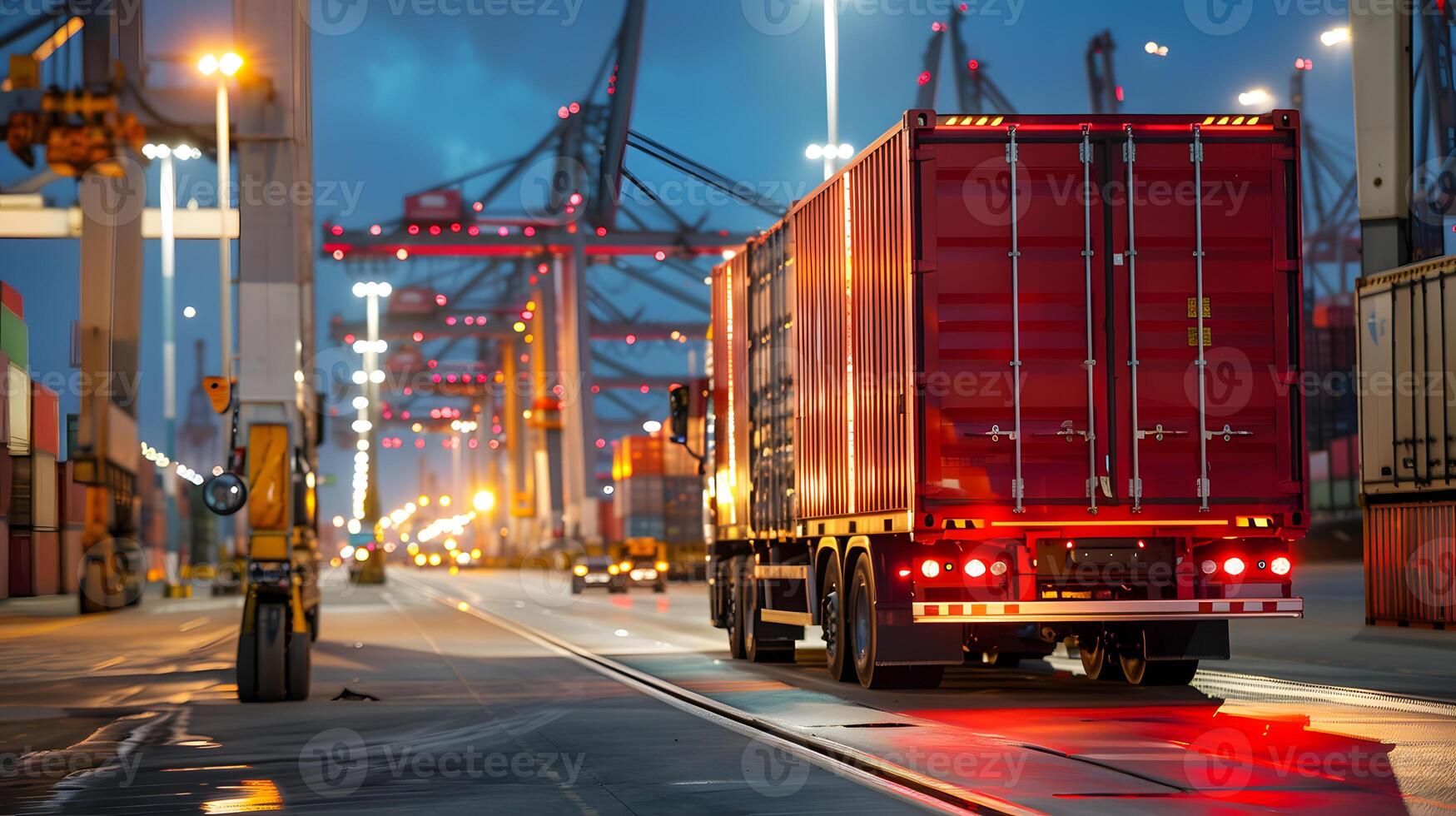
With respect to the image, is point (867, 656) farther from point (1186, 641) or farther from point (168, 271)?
point (168, 271)

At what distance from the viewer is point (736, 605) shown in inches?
928

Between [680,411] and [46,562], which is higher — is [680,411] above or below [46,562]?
above

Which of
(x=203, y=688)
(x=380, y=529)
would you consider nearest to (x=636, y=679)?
(x=203, y=688)

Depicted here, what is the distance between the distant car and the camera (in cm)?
6347

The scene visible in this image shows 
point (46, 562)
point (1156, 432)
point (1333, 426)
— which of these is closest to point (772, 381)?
point (1156, 432)

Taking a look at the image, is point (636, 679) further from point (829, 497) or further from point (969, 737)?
point (969, 737)

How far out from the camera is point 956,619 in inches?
615

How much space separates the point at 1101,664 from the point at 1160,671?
1382mm

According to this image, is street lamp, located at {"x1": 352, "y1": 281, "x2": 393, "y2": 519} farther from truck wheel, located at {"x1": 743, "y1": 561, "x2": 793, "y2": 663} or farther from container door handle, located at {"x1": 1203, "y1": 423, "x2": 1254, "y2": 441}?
container door handle, located at {"x1": 1203, "y1": 423, "x2": 1254, "y2": 441}

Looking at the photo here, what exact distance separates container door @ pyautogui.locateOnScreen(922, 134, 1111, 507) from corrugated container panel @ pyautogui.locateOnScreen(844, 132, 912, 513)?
0.34m

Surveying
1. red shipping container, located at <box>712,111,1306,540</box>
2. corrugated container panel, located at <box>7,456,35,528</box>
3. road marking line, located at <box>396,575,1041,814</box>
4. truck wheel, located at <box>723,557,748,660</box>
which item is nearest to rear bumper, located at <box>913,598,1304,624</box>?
red shipping container, located at <box>712,111,1306,540</box>

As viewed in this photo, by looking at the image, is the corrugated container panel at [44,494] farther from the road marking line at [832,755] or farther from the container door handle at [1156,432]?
the container door handle at [1156,432]

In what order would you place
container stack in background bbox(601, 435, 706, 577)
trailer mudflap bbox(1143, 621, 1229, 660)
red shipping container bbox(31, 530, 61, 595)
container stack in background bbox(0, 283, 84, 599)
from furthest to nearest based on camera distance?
container stack in background bbox(601, 435, 706, 577) < red shipping container bbox(31, 530, 61, 595) < container stack in background bbox(0, 283, 84, 599) < trailer mudflap bbox(1143, 621, 1229, 660)

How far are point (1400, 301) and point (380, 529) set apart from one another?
71337mm
